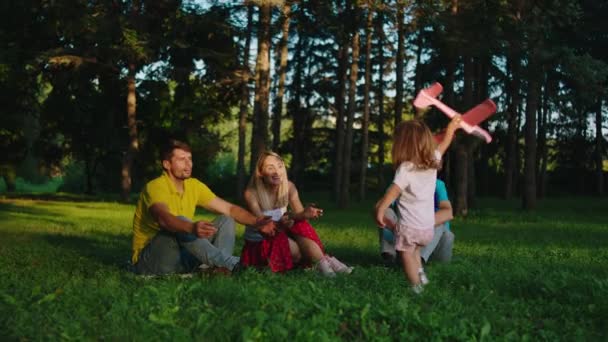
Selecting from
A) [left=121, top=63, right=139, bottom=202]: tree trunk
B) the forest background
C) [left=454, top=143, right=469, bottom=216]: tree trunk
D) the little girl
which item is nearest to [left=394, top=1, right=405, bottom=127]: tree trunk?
the forest background

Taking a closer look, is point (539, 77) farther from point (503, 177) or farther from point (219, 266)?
point (503, 177)

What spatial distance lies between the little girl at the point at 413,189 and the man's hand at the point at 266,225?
138 centimetres

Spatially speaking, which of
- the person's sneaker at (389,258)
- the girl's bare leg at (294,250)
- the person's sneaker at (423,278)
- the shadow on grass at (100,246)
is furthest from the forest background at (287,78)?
the person's sneaker at (423,278)

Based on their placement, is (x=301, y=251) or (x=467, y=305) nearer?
(x=467, y=305)

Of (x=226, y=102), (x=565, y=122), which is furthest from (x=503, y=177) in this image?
(x=226, y=102)

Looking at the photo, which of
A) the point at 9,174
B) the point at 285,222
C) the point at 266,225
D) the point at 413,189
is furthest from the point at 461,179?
the point at 9,174

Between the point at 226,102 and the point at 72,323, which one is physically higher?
the point at 226,102

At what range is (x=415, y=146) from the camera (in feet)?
24.2

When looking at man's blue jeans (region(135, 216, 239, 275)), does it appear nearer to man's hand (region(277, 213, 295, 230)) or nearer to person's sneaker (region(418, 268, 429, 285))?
man's hand (region(277, 213, 295, 230))

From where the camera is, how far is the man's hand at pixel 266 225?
8.28m

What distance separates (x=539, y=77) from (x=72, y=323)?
2121 centimetres

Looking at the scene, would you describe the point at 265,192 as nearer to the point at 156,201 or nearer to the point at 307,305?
the point at 156,201

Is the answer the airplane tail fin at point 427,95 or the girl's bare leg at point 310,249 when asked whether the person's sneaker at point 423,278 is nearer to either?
the girl's bare leg at point 310,249

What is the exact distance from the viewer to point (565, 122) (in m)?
54.1
